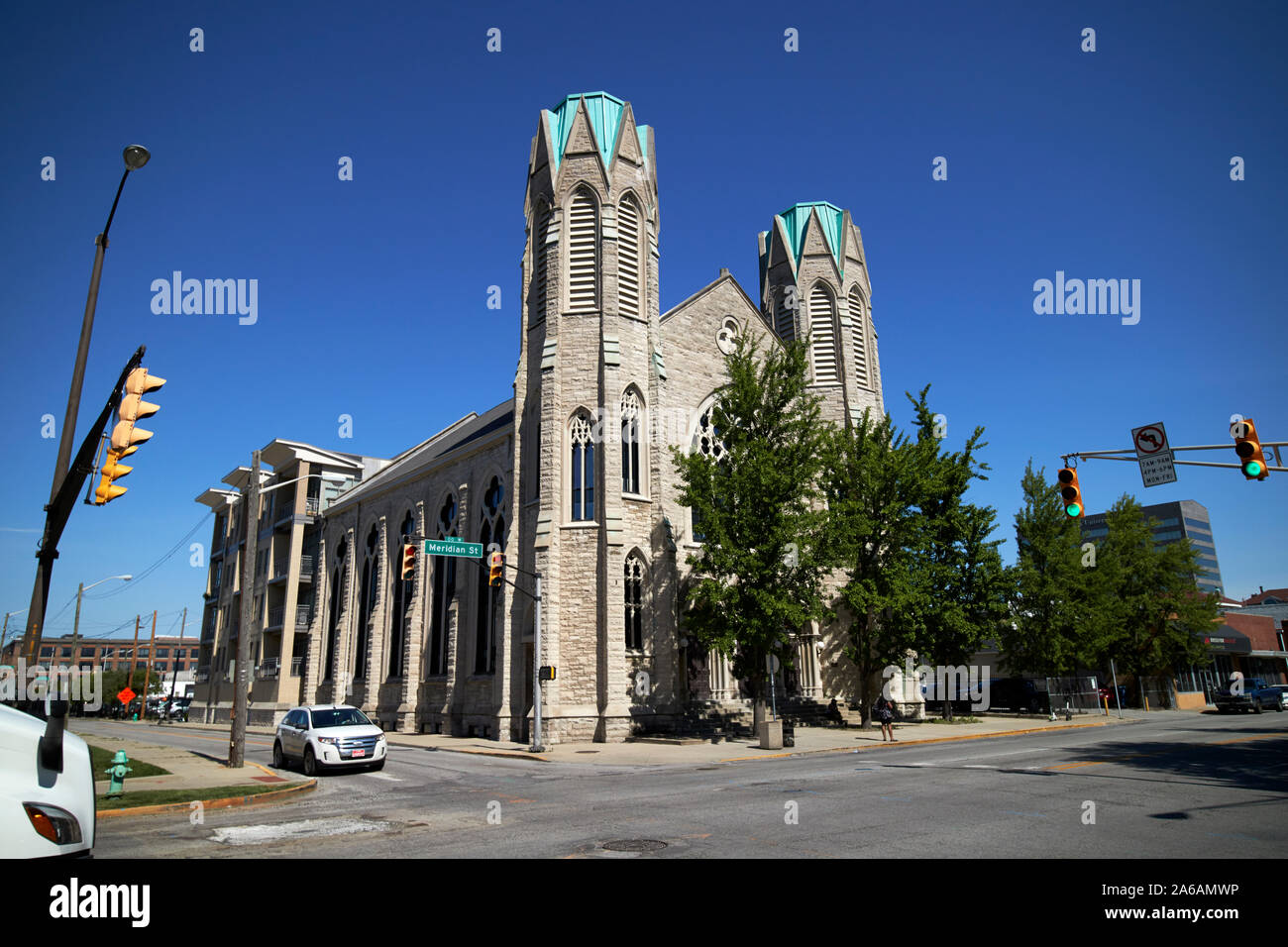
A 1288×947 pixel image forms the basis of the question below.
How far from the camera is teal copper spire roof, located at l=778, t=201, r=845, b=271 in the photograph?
39531 mm

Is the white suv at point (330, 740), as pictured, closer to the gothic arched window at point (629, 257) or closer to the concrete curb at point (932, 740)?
the concrete curb at point (932, 740)

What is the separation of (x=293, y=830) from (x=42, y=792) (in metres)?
6.61

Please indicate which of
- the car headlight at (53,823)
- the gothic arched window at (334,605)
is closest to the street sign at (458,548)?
the car headlight at (53,823)

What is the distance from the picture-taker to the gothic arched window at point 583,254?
28859 mm

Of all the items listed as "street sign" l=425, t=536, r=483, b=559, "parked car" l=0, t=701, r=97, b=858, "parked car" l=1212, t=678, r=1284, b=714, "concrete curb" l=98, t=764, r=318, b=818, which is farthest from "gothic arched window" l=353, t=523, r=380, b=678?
"parked car" l=1212, t=678, r=1284, b=714

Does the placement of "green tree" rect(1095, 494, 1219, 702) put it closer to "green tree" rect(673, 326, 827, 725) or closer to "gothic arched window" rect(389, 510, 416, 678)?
"green tree" rect(673, 326, 827, 725)

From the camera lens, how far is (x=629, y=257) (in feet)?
97.9

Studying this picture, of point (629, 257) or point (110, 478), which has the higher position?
point (629, 257)

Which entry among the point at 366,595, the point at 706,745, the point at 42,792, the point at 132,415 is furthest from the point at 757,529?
the point at 366,595

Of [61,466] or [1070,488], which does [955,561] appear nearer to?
[1070,488]
